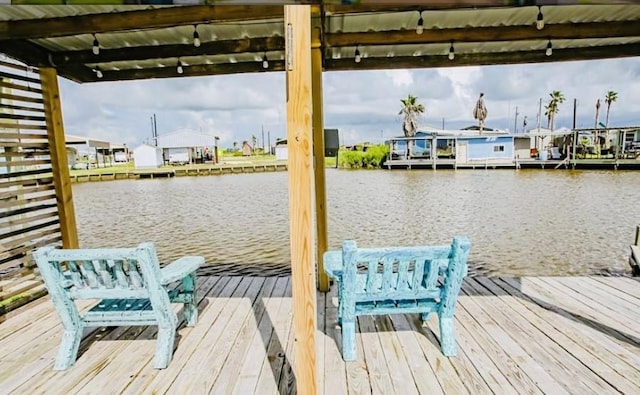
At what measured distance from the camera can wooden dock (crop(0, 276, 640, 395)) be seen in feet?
6.77

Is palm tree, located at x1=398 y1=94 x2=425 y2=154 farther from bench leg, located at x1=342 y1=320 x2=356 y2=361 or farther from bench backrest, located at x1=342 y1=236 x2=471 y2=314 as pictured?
bench leg, located at x1=342 y1=320 x2=356 y2=361

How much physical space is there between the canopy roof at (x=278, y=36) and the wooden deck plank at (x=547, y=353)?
7.47 feet

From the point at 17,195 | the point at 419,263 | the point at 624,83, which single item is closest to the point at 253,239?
the point at 17,195

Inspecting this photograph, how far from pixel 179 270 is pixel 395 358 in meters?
1.55

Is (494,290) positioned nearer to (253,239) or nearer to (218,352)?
(218,352)

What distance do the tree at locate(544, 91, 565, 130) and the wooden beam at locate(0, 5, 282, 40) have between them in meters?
46.7

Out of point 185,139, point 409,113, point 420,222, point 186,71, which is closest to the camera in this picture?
point 186,71

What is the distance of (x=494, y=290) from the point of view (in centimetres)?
350

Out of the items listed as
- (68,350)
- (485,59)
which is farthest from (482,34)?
(68,350)

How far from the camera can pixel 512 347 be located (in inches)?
96.0

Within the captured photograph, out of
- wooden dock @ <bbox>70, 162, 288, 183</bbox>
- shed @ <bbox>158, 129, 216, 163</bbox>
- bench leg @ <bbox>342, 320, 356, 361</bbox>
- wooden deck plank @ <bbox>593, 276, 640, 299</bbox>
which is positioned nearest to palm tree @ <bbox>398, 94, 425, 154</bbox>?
wooden dock @ <bbox>70, 162, 288, 183</bbox>

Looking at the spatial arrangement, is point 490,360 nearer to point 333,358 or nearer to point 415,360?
point 415,360

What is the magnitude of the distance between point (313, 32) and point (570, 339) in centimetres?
297

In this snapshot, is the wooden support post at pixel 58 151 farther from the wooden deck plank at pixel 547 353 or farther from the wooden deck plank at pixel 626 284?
the wooden deck plank at pixel 626 284
